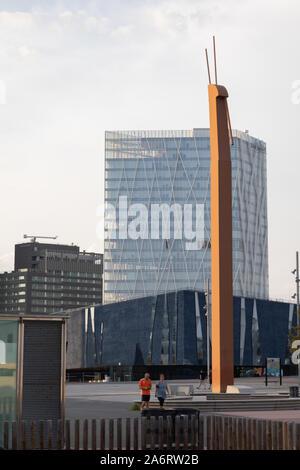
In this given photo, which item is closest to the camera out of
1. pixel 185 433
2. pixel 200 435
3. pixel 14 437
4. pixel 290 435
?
pixel 14 437

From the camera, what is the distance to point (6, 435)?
17.2 m

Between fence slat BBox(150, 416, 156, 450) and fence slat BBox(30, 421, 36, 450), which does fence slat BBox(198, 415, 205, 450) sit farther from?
fence slat BBox(30, 421, 36, 450)

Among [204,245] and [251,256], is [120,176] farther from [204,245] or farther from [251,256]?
[251,256]

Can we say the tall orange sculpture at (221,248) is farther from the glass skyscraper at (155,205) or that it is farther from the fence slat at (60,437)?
the glass skyscraper at (155,205)

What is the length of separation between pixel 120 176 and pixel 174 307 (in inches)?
2710

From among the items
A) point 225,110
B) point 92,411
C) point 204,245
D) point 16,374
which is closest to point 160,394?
point 92,411

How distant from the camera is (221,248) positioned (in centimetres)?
4616

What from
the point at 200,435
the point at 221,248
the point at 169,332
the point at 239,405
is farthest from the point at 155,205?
the point at 200,435

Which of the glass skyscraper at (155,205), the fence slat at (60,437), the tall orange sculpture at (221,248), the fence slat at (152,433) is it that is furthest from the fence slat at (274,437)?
the glass skyscraper at (155,205)

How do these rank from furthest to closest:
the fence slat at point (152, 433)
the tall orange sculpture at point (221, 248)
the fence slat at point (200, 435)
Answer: the tall orange sculpture at point (221, 248) < the fence slat at point (200, 435) < the fence slat at point (152, 433)

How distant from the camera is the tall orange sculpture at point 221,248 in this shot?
45250mm

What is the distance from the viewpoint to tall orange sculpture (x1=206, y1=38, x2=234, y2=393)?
45.2m

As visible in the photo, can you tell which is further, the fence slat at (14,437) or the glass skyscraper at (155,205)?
the glass skyscraper at (155,205)

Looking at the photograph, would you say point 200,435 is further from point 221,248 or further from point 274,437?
point 221,248
